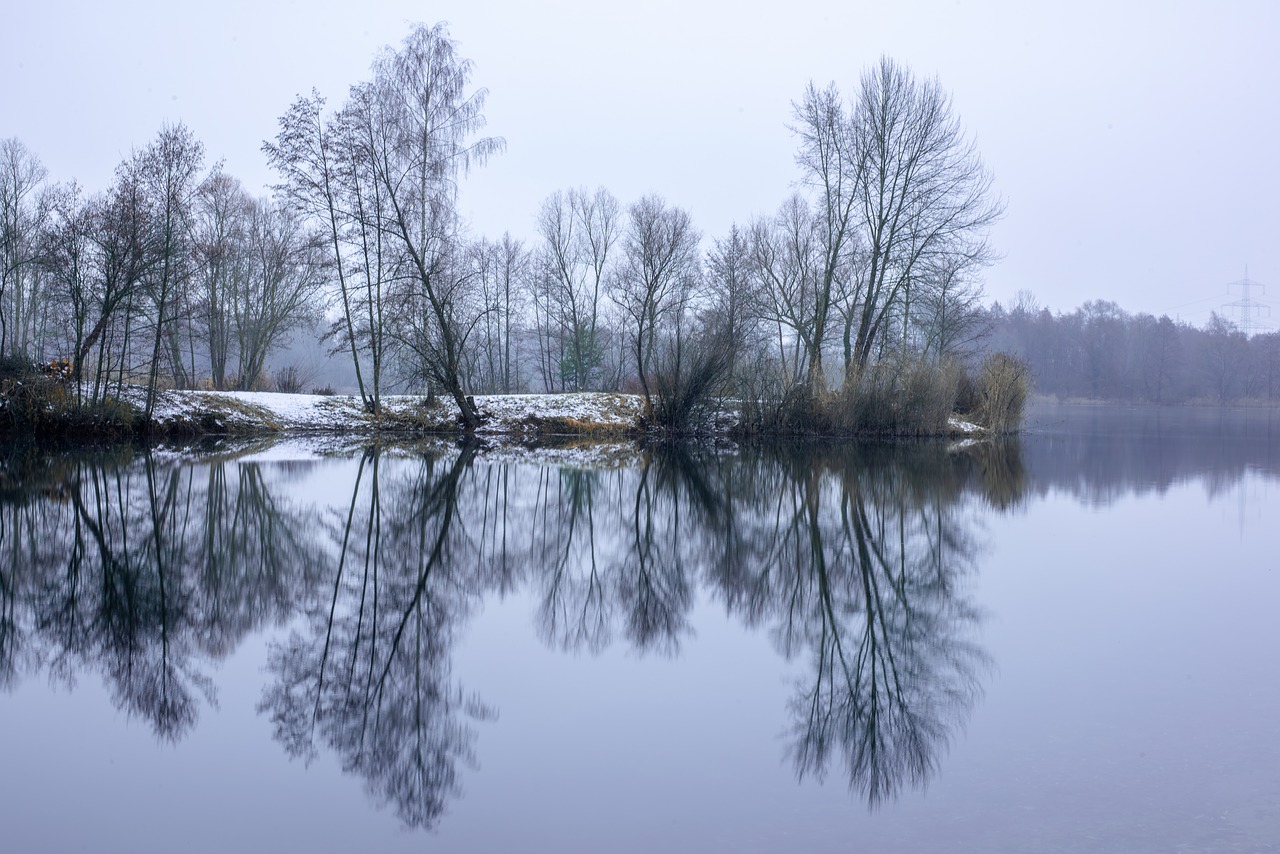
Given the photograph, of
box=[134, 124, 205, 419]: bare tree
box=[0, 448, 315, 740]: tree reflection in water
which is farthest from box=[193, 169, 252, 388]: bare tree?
box=[0, 448, 315, 740]: tree reflection in water

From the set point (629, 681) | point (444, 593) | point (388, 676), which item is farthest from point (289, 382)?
point (629, 681)

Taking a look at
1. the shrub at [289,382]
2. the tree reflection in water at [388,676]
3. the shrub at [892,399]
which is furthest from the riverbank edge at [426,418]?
the tree reflection in water at [388,676]

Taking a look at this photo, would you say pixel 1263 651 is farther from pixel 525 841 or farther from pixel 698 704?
pixel 525 841

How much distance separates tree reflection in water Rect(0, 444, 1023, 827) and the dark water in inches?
1.2

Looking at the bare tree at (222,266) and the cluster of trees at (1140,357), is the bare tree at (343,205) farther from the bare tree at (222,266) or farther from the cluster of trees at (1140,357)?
the cluster of trees at (1140,357)

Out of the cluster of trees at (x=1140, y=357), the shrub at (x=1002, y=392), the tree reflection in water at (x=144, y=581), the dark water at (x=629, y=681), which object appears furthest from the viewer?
the cluster of trees at (x=1140, y=357)

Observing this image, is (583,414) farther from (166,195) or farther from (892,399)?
(166,195)

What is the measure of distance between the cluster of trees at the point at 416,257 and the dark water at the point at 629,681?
41.2 ft

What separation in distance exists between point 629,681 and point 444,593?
2.15 metres

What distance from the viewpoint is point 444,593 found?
6434mm

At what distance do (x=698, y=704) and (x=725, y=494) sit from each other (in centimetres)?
781

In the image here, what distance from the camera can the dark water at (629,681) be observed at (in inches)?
128

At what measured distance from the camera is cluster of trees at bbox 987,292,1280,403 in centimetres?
8425

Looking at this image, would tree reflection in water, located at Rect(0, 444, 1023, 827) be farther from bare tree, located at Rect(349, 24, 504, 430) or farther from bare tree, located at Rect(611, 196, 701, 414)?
→ bare tree, located at Rect(611, 196, 701, 414)
